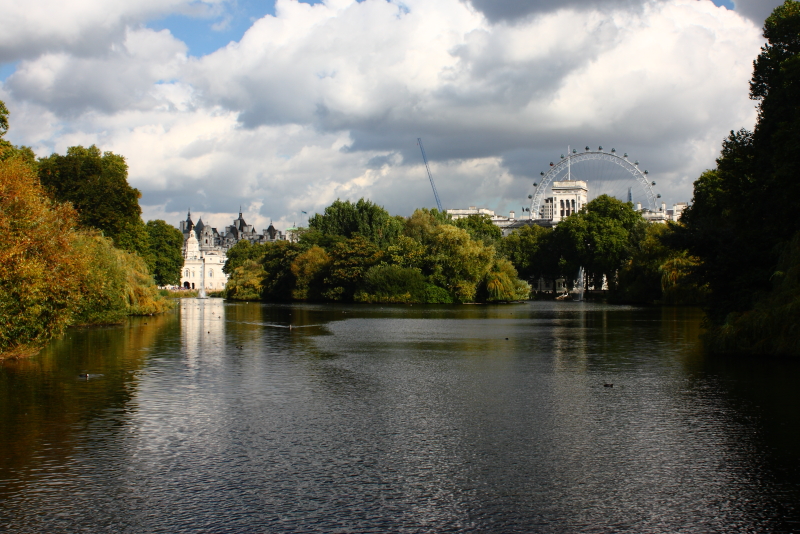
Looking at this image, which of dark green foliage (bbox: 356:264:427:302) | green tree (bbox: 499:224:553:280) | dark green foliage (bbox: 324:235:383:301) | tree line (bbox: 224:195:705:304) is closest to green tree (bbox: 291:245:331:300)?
tree line (bbox: 224:195:705:304)

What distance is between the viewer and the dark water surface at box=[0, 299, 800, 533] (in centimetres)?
1071

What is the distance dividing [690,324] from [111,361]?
3788cm

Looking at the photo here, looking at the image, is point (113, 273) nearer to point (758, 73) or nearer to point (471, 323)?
point (471, 323)

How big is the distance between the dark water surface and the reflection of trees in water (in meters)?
0.08

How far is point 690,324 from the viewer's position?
50.3m

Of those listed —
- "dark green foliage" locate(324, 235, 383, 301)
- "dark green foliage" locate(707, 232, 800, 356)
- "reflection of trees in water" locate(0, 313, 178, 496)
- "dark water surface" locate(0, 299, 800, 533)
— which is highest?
"dark green foliage" locate(324, 235, 383, 301)

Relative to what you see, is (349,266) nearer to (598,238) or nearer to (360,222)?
(360,222)

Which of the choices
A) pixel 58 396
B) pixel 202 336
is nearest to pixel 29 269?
pixel 58 396

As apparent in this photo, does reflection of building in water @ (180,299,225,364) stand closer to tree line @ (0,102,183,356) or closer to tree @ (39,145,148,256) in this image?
tree line @ (0,102,183,356)

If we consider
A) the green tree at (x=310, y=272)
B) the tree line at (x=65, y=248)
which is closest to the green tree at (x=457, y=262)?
the green tree at (x=310, y=272)

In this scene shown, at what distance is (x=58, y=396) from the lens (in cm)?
2003

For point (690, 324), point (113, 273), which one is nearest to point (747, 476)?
point (690, 324)

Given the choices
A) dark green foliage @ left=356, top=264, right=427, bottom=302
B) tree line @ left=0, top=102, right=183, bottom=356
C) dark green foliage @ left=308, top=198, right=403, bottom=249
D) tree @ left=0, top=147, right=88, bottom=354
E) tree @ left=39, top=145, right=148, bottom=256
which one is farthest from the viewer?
dark green foliage @ left=308, top=198, right=403, bottom=249

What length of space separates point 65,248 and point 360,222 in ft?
287
